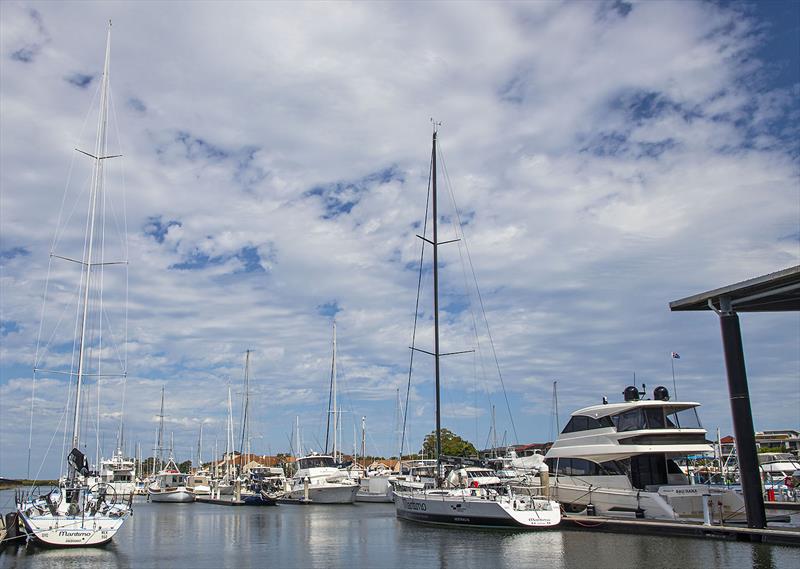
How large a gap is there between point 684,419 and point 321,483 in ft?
129

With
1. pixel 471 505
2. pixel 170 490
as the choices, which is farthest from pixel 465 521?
pixel 170 490

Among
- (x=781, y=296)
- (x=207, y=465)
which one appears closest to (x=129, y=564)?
(x=781, y=296)

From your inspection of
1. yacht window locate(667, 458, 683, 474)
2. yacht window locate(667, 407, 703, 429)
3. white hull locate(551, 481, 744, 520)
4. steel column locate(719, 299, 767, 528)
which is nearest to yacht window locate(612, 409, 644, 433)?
yacht window locate(667, 407, 703, 429)

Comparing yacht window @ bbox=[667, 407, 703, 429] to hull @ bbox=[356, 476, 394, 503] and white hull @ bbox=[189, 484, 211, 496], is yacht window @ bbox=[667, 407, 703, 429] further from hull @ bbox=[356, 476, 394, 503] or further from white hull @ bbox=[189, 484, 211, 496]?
white hull @ bbox=[189, 484, 211, 496]

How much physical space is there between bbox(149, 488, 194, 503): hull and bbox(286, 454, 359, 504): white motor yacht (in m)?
17.5

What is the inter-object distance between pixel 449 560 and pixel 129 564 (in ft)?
39.6

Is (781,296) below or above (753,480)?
above

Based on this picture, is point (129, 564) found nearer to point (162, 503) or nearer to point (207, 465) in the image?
point (162, 503)

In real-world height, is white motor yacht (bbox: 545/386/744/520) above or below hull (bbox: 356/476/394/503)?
above

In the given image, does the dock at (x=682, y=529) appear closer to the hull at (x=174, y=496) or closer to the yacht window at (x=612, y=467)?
the yacht window at (x=612, y=467)

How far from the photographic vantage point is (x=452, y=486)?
128ft

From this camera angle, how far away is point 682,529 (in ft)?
88.5

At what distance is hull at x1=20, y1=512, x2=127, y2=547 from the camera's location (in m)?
28.0

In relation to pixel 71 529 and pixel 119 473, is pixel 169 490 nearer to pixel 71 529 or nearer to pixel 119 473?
pixel 119 473
